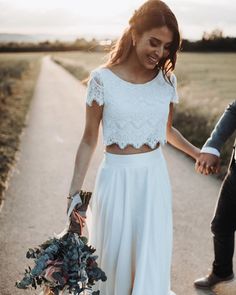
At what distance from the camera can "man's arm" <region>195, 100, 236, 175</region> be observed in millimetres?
3428

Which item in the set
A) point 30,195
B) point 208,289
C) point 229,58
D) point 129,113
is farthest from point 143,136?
point 229,58

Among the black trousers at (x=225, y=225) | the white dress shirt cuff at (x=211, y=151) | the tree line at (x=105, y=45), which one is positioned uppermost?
the white dress shirt cuff at (x=211, y=151)

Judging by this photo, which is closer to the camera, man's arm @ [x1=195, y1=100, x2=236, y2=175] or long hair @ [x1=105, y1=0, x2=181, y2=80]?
long hair @ [x1=105, y1=0, x2=181, y2=80]

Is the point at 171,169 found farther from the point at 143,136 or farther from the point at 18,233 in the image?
the point at 143,136

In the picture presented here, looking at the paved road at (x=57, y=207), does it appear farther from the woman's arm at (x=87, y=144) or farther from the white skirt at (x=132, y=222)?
the woman's arm at (x=87, y=144)

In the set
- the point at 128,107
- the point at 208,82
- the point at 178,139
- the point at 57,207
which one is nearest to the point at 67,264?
the point at 128,107

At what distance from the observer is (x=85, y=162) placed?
2.82m

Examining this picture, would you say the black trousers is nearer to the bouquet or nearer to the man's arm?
the man's arm

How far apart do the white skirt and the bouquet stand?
0.28 m

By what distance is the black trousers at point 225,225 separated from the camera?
3.53 metres

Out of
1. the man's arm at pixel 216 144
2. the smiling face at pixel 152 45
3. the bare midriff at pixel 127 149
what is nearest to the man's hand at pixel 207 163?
the man's arm at pixel 216 144

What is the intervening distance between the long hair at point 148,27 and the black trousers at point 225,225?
1.07 meters

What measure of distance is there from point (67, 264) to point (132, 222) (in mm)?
528

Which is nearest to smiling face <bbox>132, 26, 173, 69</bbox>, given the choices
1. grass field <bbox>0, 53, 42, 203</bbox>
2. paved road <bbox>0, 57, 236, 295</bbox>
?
paved road <bbox>0, 57, 236, 295</bbox>
